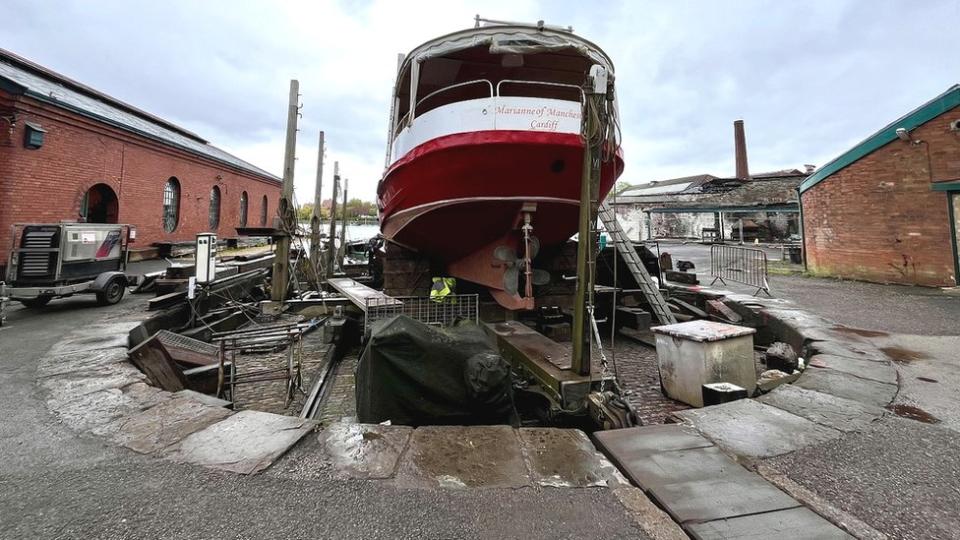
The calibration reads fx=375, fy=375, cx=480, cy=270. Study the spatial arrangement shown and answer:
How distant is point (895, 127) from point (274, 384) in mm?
14028

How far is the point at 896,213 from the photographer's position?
29.0 ft

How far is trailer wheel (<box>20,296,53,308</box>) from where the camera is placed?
6.12 m

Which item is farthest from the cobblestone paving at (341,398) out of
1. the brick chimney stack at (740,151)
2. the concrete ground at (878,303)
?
the brick chimney stack at (740,151)

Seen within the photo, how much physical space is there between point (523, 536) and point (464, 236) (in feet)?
14.4

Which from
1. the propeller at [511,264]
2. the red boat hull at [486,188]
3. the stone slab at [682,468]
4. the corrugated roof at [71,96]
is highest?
the corrugated roof at [71,96]

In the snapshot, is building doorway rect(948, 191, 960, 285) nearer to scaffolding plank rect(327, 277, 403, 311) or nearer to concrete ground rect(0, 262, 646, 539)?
concrete ground rect(0, 262, 646, 539)

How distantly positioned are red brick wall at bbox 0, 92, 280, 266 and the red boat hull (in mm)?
10264

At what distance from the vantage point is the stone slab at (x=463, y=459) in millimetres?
1950

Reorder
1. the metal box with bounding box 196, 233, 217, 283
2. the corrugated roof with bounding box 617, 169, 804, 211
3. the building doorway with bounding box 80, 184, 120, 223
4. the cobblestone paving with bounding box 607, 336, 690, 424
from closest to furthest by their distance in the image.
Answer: the cobblestone paving with bounding box 607, 336, 690, 424, the metal box with bounding box 196, 233, 217, 283, the building doorway with bounding box 80, 184, 120, 223, the corrugated roof with bounding box 617, 169, 804, 211

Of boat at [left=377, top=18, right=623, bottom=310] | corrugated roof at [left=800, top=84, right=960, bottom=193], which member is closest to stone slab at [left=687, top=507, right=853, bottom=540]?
boat at [left=377, top=18, right=623, bottom=310]

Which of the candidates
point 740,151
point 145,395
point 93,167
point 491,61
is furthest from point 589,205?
point 740,151

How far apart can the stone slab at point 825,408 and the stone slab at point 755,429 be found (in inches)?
4.1

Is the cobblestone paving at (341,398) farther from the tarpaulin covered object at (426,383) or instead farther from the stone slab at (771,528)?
the stone slab at (771,528)

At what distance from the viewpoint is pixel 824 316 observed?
234 inches
